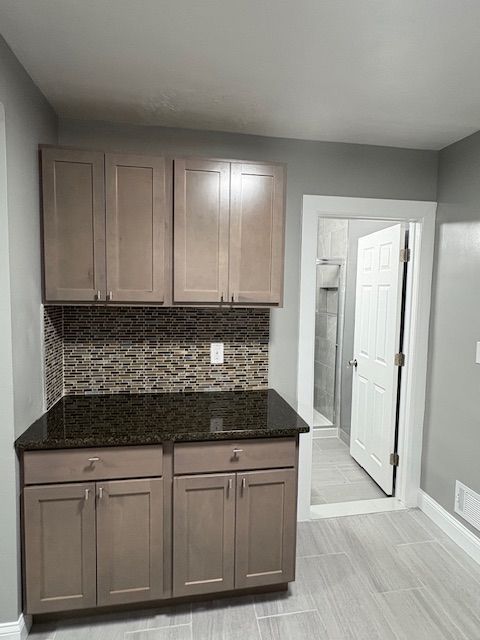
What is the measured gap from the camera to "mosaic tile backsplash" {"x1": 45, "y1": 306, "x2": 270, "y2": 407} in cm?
236

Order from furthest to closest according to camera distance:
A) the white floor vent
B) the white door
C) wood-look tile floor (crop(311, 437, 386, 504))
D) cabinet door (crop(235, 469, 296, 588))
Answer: wood-look tile floor (crop(311, 437, 386, 504))
the white door
the white floor vent
cabinet door (crop(235, 469, 296, 588))

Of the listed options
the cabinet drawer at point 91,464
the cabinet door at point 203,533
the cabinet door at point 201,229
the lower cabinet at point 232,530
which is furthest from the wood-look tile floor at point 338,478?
the cabinet door at point 201,229

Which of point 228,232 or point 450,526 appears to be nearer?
point 228,232

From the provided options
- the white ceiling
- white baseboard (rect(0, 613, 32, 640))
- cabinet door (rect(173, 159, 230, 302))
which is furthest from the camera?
cabinet door (rect(173, 159, 230, 302))

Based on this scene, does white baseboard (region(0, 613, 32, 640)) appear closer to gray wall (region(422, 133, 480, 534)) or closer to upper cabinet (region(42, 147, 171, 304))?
upper cabinet (region(42, 147, 171, 304))

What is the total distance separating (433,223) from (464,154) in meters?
0.45

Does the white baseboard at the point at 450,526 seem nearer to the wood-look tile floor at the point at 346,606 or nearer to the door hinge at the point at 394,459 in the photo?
the wood-look tile floor at the point at 346,606

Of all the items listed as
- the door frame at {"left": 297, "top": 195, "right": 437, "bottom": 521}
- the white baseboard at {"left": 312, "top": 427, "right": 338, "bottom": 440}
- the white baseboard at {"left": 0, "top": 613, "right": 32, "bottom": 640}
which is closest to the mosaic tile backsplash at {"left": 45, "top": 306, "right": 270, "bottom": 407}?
the door frame at {"left": 297, "top": 195, "right": 437, "bottom": 521}

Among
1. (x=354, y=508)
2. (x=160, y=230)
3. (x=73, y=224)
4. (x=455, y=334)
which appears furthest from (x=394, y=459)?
(x=73, y=224)

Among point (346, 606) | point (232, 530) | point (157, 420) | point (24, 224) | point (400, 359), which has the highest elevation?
point (24, 224)

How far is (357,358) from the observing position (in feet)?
11.9

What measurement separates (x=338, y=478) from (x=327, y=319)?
1.83m

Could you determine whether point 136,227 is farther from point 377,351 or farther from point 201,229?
point 377,351

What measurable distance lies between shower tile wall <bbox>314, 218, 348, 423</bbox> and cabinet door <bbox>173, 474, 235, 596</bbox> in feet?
8.68
